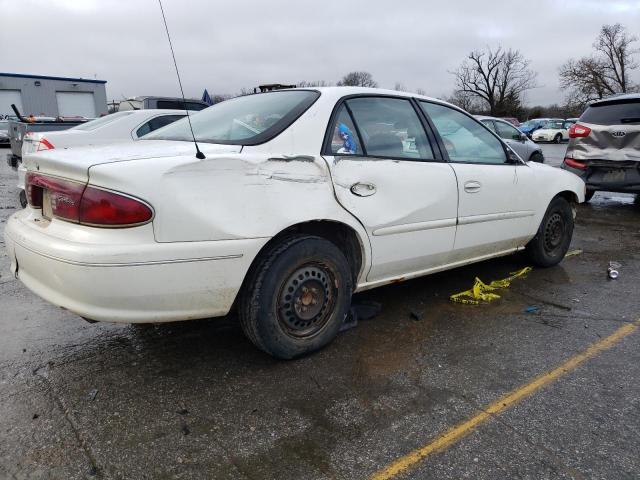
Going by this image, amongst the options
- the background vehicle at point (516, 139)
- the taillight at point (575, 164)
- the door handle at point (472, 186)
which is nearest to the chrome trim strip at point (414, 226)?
the door handle at point (472, 186)

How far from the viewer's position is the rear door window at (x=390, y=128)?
10.2 feet

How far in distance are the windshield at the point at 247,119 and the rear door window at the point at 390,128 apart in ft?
1.15

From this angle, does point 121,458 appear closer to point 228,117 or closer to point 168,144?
point 168,144

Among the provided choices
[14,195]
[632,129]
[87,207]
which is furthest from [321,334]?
[14,195]

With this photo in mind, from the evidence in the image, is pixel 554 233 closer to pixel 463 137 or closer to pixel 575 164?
pixel 463 137

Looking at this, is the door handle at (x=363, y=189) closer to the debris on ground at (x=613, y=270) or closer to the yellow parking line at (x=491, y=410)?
the yellow parking line at (x=491, y=410)

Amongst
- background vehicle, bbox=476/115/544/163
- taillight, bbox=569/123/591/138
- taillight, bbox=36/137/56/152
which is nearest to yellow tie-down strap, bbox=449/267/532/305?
taillight, bbox=569/123/591/138

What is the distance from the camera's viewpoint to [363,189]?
115 inches

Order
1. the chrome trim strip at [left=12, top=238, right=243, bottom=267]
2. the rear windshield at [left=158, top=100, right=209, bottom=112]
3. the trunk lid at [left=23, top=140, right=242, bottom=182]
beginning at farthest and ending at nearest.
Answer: the rear windshield at [left=158, top=100, right=209, bottom=112]
the trunk lid at [left=23, top=140, right=242, bottom=182]
the chrome trim strip at [left=12, top=238, right=243, bottom=267]

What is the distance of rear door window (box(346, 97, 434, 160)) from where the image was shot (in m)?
3.12

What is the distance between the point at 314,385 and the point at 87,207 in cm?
145

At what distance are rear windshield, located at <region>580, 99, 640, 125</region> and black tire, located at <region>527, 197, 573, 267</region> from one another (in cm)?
356

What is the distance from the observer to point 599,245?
586 cm

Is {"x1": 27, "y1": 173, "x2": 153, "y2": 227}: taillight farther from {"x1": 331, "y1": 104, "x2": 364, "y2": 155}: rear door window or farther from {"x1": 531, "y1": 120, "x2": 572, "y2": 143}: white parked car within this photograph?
{"x1": 531, "y1": 120, "x2": 572, "y2": 143}: white parked car
